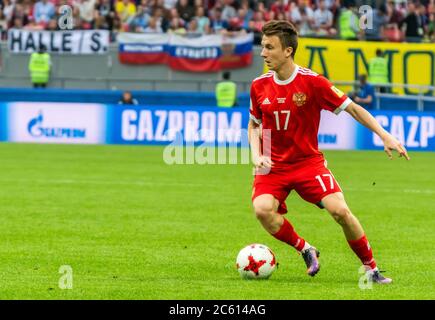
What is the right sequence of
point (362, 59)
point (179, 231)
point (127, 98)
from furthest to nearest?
point (362, 59) → point (127, 98) → point (179, 231)

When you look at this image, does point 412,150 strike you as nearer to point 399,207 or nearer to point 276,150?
point 399,207

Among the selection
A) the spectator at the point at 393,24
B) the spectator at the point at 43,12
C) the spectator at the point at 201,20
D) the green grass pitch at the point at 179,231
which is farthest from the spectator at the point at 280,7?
the green grass pitch at the point at 179,231

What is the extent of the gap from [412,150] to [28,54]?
12287 mm

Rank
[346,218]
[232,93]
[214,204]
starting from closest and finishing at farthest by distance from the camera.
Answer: [346,218] → [214,204] → [232,93]

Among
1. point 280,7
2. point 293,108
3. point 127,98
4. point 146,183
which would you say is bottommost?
point 146,183

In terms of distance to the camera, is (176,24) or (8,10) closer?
(176,24)

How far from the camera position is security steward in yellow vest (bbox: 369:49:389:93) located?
3278 centimetres

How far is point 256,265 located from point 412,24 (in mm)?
25450

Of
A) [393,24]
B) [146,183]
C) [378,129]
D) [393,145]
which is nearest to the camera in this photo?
[393,145]

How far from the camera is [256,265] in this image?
10.1 metres

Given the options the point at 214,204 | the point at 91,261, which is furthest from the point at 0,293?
the point at 214,204

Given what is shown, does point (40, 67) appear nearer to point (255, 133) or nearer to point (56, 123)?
point (56, 123)

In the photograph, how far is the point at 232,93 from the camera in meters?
31.6

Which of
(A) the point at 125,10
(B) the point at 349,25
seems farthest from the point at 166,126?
(B) the point at 349,25
